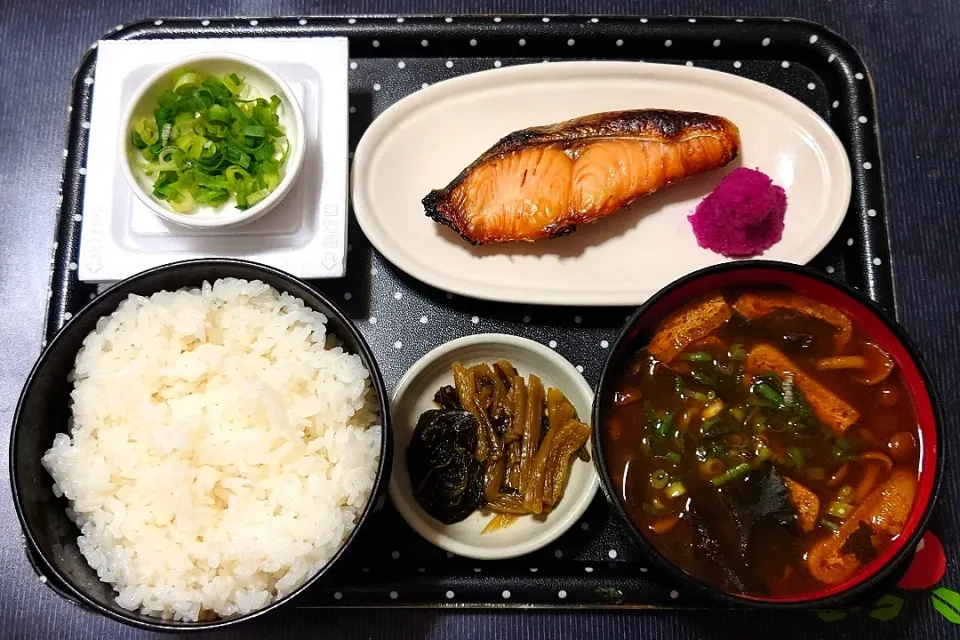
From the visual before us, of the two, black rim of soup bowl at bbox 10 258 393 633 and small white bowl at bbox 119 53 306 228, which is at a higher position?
small white bowl at bbox 119 53 306 228

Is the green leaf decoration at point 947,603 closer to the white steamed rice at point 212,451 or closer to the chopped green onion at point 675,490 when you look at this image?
the chopped green onion at point 675,490

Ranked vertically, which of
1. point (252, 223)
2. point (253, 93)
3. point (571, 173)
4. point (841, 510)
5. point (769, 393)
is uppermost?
point (253, 93)

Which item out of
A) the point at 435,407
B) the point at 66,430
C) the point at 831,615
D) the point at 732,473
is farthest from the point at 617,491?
the point at 66,430

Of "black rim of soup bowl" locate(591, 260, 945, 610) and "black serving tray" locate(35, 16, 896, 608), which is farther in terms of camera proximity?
"black serving tray" locate(35, 16, 896, 608)

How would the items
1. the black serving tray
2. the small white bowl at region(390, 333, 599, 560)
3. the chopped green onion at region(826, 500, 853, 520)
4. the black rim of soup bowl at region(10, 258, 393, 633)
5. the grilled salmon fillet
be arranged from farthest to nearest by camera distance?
the grilled salmon fillet < the black serving tray < the small white bowl at region(390, 333, 599, 560) < the chopped green onion at region(826, 500, 853, 520) < the black rim of soup bowl at region(10, 258, 393, 633)

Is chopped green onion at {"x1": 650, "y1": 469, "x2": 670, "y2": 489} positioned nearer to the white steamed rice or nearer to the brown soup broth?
the brown soup broth

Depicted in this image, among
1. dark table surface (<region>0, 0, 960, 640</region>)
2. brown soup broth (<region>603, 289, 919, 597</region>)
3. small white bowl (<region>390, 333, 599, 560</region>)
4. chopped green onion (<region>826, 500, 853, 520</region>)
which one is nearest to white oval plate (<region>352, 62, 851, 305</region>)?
small white bowl (<region>390, 333, 599, 560</region>)

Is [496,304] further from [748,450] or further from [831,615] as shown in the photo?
[831,615]
